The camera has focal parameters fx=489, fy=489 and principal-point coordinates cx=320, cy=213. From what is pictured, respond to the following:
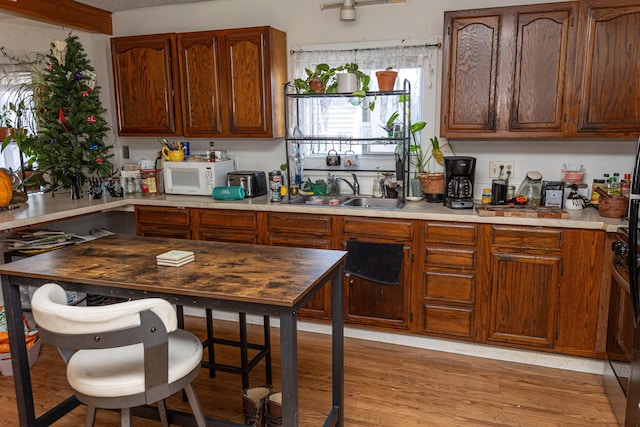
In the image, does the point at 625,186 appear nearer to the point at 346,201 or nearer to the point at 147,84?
the point at 346,201

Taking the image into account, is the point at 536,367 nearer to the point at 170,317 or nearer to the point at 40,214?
the point at 170,317

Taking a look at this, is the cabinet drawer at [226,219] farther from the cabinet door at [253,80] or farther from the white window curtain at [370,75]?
the white window curtain at [370,75]

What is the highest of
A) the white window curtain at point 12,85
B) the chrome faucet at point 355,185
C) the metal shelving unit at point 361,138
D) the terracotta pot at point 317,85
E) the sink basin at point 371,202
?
the white window curtain at point 12,85

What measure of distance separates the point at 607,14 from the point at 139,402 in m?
3.05

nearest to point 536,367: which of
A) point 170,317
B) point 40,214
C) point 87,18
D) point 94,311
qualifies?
point 170,317

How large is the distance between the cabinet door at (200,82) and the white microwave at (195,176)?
265mm

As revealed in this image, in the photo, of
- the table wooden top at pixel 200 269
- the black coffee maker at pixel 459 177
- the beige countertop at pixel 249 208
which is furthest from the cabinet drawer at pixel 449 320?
the table wooden top at pixel 200 269

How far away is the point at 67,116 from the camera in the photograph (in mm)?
3693

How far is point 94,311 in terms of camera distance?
148 cm

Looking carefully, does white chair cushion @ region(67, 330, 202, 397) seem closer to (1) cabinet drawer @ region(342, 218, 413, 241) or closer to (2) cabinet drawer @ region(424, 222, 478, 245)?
(1) cabinet drawer @ region(342, 218, 413, 241)

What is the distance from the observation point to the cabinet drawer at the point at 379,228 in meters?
3.09

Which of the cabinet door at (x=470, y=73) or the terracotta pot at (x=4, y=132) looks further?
the terracotta pot at (x=4, y=132)

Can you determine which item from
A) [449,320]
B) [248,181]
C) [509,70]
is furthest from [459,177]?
[248,181]

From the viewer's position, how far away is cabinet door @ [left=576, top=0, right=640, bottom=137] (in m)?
2.75
